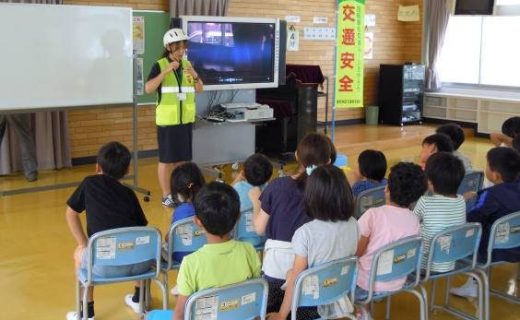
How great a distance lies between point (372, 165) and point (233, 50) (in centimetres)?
352

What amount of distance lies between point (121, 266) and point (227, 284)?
84 centimetres

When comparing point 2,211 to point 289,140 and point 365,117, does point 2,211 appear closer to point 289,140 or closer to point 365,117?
point 289,140

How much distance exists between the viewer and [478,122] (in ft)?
32.2

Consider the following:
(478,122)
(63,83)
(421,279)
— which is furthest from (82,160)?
(478,122)

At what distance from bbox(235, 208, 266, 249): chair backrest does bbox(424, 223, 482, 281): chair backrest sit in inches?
34.6

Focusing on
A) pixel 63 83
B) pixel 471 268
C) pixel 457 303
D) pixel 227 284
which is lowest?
pixel 457 303

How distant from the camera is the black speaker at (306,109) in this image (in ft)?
24.4

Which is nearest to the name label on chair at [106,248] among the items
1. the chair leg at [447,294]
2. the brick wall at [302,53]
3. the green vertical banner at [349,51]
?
the chair leg at [447,294]

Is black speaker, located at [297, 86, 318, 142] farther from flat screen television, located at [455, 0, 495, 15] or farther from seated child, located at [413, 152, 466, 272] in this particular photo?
seated child, located at [413, 152, 466, 272]

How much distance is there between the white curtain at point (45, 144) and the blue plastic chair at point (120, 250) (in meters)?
4.09

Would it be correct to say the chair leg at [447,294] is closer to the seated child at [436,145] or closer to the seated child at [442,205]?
the seated child at [442,205]

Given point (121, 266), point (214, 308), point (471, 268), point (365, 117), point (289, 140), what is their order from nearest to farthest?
1. point (214, 308)
2. point (121, 266)
3. point (471, 268)
4. point (289, 140)
5. point (365, 117)

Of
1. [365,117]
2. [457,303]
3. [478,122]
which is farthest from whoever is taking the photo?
[365,117]

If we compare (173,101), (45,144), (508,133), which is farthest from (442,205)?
(45,144)
